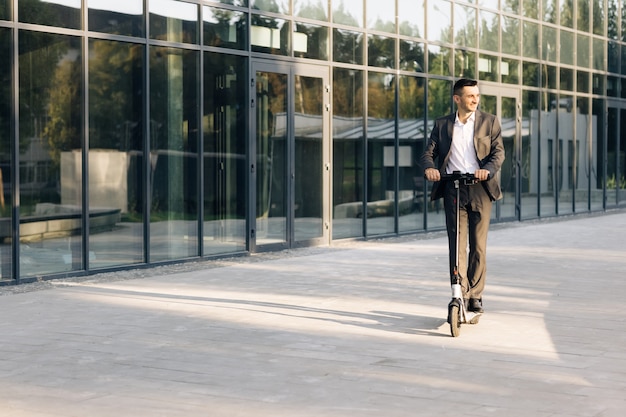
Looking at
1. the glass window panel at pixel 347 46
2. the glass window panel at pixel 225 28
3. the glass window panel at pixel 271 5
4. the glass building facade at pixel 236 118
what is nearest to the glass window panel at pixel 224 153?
the glass building facade at pixel 236 118

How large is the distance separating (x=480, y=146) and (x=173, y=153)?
6.31m

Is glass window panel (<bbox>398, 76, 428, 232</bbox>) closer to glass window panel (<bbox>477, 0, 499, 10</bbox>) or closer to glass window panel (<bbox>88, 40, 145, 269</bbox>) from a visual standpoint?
glass window panel (<bbox>477, 0, 499, 10</bbox>)

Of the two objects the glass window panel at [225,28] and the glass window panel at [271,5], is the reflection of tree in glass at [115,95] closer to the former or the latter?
the glass window panel at [225,28]

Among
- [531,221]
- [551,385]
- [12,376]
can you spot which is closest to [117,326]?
[12,376]

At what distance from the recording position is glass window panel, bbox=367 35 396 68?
18672mm

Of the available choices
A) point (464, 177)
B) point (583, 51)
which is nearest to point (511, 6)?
point (583, 51)

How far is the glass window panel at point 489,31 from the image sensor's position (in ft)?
72.8

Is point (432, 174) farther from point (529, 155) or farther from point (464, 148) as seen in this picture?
point (529, 155)

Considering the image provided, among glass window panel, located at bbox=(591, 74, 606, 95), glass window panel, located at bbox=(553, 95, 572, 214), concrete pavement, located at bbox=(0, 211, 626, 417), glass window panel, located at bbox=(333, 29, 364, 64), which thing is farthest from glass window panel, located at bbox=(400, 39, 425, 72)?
glass window panel, located at bbox=(591, 74, 606, 95)

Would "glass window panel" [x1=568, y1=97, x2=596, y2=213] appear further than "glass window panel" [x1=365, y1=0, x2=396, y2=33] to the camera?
Yes

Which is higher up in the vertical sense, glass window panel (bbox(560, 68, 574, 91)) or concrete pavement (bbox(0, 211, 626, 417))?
glass window panel (bbox(560, 68, 574, 91))

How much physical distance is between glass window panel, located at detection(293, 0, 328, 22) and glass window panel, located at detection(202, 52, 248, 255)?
5.22ft

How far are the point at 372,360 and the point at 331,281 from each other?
497 centimetres

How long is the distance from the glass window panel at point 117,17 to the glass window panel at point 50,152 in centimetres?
40
